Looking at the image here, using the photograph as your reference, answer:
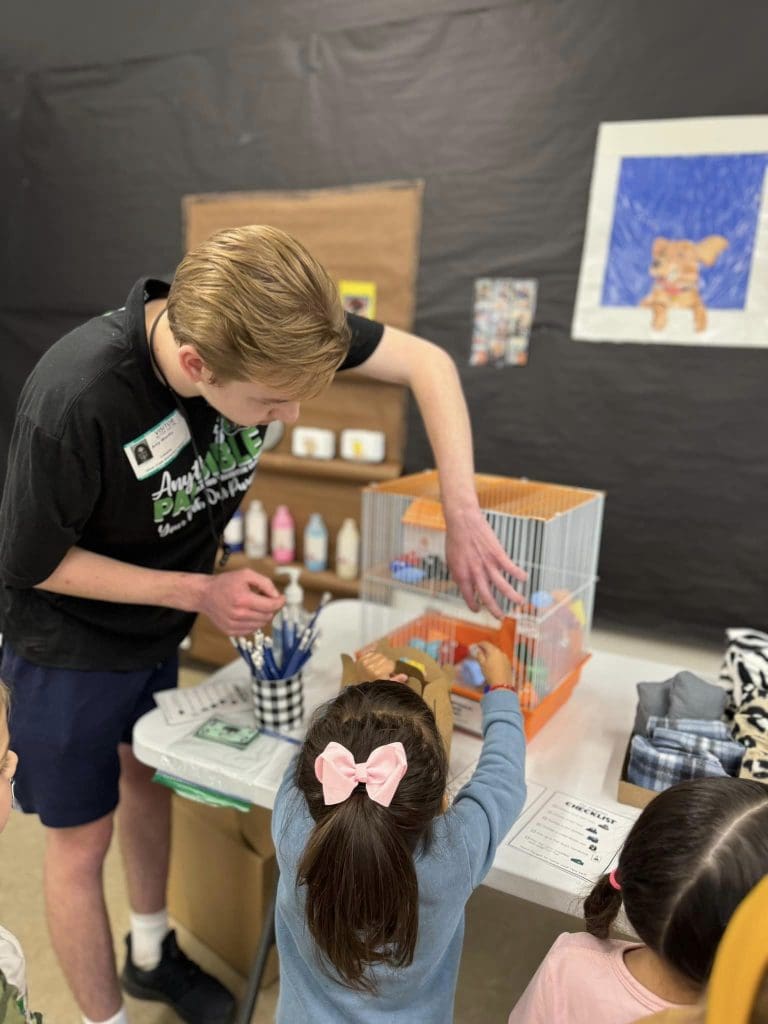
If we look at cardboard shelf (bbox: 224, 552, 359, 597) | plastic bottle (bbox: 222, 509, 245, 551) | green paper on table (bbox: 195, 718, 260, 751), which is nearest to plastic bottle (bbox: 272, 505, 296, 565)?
cardboard shelf (bbox: 224, 552, 359, 597)

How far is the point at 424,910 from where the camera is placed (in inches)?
33.8

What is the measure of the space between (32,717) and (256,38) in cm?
228

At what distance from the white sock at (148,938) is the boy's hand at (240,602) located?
2.69 ft

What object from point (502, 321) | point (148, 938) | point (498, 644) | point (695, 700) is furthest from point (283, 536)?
point (695, 700)

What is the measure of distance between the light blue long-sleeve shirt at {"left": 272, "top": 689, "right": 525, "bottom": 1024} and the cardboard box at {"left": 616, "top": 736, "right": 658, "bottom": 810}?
8.1 inches

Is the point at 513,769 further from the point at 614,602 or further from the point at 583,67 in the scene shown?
the point at 583,67

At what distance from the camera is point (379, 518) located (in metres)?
1.46

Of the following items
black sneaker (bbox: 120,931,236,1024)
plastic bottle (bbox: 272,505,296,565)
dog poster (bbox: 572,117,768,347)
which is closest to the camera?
black sneaker (bbox: 120,931,236,1024)

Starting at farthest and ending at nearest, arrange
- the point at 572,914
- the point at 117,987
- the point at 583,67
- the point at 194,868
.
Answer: the point at 583,67 < the point at 194,868 < the point at 117,987 < the point at 572,914

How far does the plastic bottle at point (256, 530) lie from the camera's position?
2799mm

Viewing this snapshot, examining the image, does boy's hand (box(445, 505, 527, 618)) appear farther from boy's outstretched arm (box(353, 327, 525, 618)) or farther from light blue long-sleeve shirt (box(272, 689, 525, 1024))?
light blue long-sleeve shirt (box(272, 689, 525, 1024))

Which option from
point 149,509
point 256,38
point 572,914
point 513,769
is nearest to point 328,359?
point 149,509

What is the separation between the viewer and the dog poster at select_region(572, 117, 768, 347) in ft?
6.28

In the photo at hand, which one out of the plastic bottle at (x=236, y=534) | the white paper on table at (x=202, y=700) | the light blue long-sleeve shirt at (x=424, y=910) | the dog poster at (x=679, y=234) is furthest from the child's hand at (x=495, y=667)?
the plastic bottle at (x=236, y=534)
